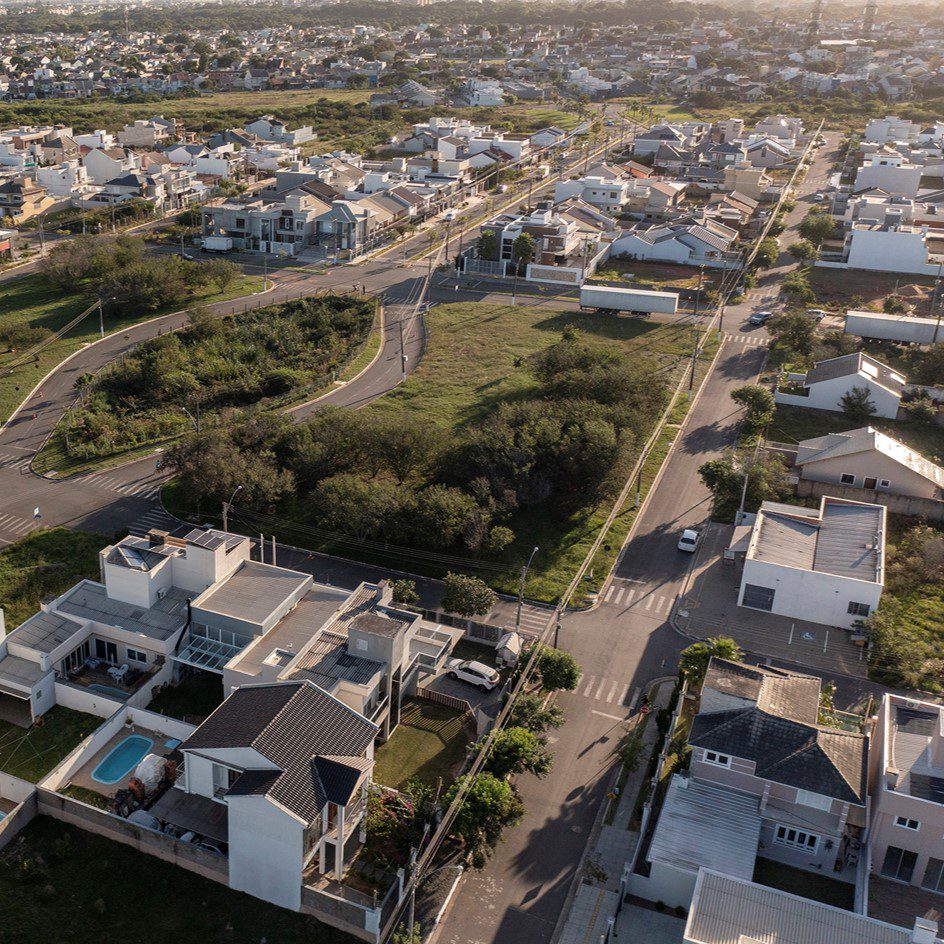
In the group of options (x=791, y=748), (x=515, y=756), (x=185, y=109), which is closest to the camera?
(x=791, y=748)

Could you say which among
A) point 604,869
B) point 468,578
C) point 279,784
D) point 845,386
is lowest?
point 604,869

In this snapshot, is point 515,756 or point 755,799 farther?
point 515,756

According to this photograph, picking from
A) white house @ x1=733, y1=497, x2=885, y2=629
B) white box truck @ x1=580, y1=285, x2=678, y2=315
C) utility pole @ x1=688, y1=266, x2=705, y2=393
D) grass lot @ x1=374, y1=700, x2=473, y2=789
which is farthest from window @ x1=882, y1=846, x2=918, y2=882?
white box truck @ x1=580, y1=285, x2=678, y2=315

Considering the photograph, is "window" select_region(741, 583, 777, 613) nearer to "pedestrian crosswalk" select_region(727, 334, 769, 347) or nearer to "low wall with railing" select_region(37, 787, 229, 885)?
"low wall with railing" select_region(37, 787, 229, 885)

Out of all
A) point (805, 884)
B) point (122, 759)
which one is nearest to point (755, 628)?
point (805, 884)

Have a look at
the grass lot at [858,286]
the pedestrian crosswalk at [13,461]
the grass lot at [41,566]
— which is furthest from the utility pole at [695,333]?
the pedestrian crosswalk at [13,461]

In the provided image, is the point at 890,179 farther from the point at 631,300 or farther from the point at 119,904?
the point at 119,904

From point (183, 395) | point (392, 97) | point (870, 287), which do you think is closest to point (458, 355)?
point (183, 395)
